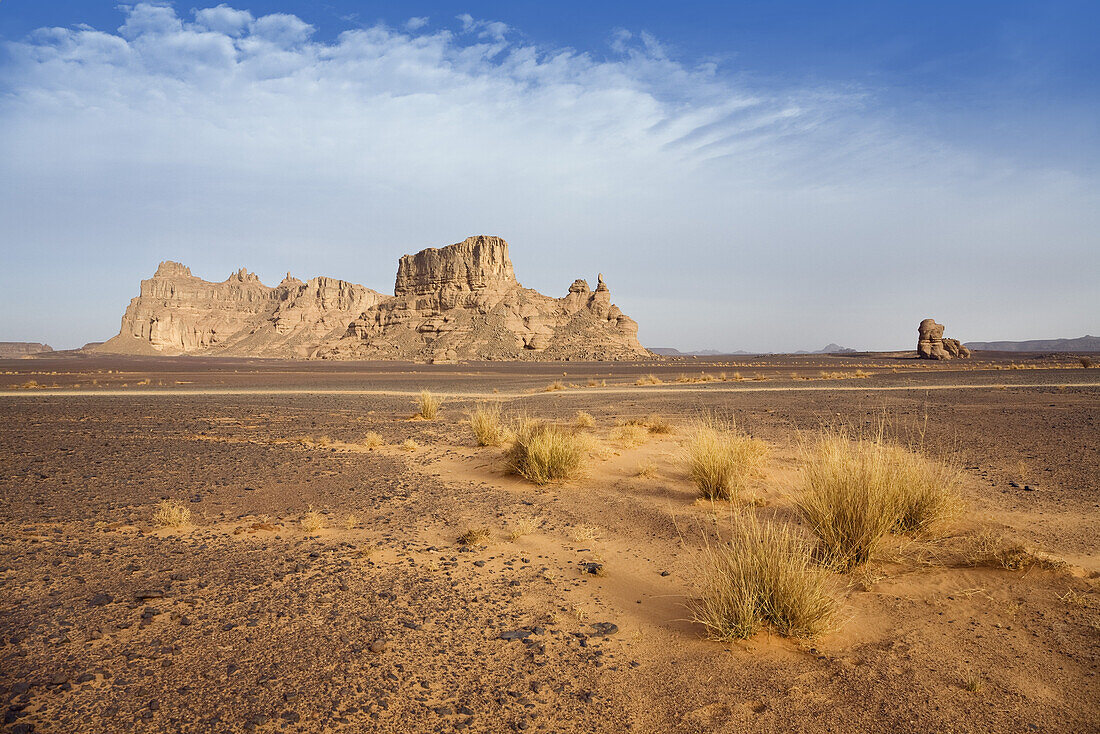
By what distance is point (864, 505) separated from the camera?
5102 millimetres

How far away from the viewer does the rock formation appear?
270 ft

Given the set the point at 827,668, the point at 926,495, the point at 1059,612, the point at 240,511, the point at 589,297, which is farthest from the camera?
the point at 589,297

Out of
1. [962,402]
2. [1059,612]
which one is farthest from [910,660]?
[962,402]

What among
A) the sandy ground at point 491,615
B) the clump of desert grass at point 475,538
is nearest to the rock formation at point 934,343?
the sandy ground at point 491,615

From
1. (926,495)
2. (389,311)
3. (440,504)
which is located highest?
(389,311)

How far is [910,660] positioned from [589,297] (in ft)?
400

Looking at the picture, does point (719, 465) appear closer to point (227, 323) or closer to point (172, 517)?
point (172, 517)

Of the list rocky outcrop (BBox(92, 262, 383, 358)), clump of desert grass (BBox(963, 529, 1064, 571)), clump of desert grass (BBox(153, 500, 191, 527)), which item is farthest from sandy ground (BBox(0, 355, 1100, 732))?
rocky outcrop (BBox(92, 262, 383, 358))

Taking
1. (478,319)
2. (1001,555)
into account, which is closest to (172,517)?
(1001,555)

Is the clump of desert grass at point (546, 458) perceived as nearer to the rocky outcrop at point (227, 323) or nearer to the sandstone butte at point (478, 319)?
the sandstone butte at point (478, 319)

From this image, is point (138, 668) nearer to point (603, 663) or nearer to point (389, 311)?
point (603, 663)

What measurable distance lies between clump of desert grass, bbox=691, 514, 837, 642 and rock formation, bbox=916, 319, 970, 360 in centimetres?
9275

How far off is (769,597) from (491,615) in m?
2.06

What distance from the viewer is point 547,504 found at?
7906 mm
